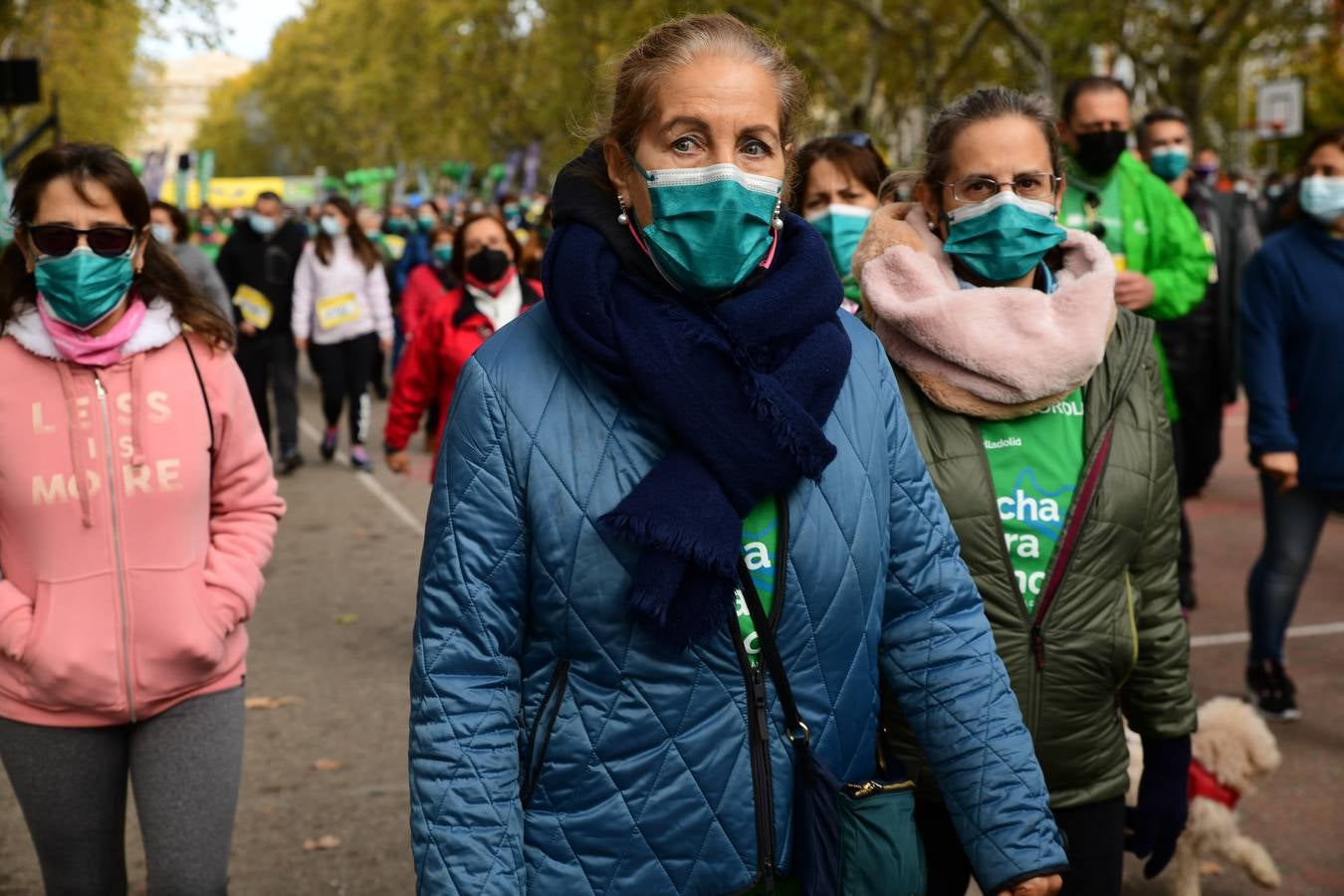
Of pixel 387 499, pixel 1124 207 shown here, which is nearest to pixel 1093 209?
pixel 1124 207

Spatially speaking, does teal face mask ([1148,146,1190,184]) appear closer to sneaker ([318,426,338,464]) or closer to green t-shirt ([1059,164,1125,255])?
green t-shirt ([1059,164,1125,255])

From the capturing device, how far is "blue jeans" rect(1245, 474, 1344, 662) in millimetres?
5883

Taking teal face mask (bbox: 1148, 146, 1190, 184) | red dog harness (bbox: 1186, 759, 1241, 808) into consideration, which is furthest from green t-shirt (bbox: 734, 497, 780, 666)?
teal face mask (bbox: 1148, 146, 1190, 184)

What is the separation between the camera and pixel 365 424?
539 inches

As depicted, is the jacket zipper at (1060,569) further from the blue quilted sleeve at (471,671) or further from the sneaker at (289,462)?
the sneaker at (289,462)

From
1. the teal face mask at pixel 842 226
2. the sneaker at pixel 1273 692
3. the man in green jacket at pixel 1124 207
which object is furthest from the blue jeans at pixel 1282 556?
the teal face mask at pixel 842 226

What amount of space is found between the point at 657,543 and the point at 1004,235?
133 cm

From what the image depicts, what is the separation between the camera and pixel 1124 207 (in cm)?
543

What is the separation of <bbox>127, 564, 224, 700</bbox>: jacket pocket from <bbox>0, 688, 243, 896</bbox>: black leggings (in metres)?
0.08

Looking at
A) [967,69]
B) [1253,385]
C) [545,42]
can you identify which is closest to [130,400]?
[1253,385]

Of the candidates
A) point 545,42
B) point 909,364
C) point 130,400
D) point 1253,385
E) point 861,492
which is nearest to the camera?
point 861,492

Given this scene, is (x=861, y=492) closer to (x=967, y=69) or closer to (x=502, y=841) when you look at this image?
(x=502, y=841)

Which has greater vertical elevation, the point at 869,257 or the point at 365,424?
the point at 869,257

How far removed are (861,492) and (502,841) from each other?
710 millimetres
